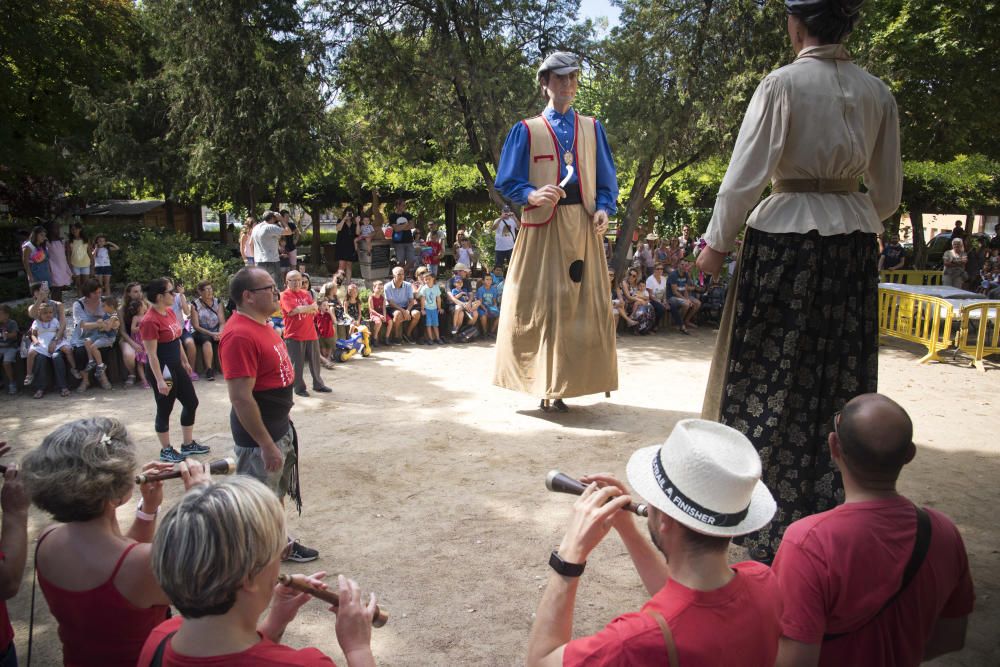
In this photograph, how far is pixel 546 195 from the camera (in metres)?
5.82

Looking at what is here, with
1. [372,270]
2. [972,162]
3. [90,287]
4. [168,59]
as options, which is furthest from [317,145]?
[972,162]

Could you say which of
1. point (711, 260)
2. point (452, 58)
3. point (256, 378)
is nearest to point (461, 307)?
point (452, 58)

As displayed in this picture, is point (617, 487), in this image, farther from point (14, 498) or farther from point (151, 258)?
point (151, 258)

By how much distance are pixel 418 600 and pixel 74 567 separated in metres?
1.78

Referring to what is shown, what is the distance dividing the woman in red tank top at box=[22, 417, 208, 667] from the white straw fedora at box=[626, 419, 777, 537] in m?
1.46

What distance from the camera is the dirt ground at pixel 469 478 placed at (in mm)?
3445

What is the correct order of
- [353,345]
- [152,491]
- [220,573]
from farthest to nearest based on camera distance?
[353,345] → [152,491] → [220,573]

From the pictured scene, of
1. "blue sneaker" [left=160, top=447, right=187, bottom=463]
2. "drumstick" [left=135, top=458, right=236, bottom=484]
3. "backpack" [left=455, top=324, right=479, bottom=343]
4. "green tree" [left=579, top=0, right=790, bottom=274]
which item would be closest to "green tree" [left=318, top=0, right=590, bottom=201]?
"green tree" [left=579, top=0, right=790, bottom=274]

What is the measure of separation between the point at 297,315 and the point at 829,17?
6.07m

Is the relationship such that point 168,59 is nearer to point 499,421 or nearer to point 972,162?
point 499,421

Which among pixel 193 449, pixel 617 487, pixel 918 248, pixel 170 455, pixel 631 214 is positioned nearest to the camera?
pixel 617 487

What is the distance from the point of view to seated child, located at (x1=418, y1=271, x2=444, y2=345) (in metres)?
11.3

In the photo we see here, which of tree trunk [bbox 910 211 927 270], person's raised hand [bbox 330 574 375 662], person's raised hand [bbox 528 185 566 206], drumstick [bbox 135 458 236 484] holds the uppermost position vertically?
person's raised hand [bbox 528 185 566 206]

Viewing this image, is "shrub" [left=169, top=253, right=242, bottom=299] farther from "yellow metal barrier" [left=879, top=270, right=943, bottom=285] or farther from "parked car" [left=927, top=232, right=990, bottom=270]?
"parked car" [left=927, top=232, right=990, bottom=270]
